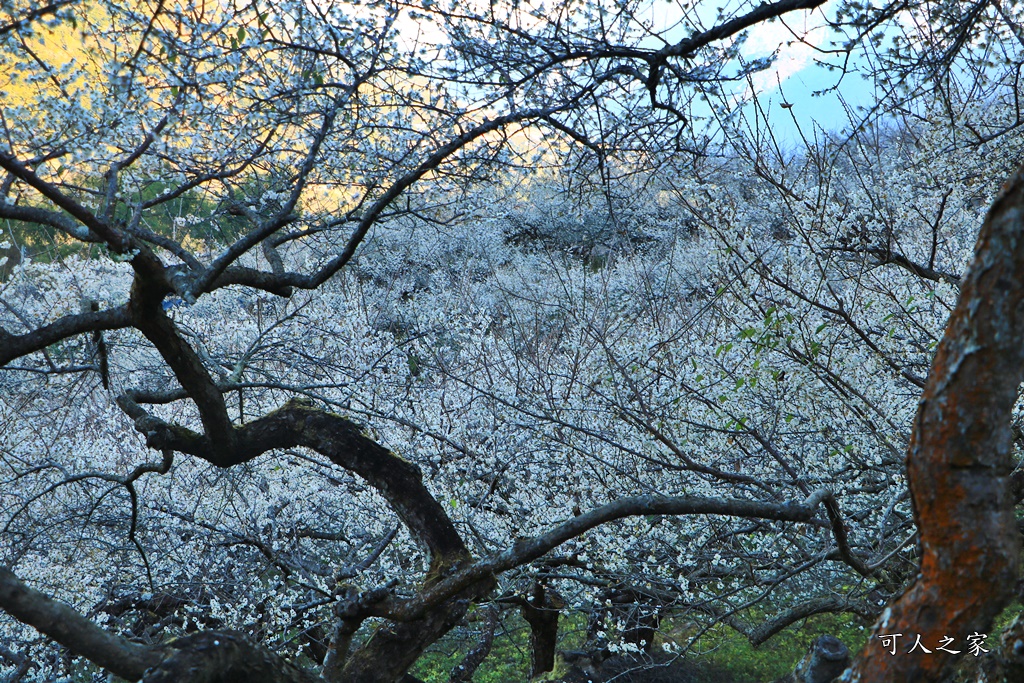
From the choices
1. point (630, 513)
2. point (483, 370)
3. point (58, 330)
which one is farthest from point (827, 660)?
point (58, 330)

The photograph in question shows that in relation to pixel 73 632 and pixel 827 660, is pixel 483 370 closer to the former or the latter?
pixel 827 660

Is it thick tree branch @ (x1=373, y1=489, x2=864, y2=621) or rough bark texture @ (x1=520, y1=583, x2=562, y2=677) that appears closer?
thick tree branch @ (x1=373, y1=489, x2=864, y2=621)

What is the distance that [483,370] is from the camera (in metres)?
8.48

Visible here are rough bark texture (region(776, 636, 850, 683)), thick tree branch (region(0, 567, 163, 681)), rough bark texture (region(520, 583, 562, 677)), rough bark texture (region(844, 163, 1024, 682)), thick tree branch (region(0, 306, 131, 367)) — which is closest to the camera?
rough bark texture (region(844, 163, 1024, 682))

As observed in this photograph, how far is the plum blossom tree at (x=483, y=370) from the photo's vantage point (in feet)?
9.86

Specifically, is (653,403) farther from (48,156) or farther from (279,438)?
(48,156)

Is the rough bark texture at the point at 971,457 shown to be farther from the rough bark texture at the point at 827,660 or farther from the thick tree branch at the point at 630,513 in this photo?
the rough bark texture at the point at 827,660

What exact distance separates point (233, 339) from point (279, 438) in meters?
6.17

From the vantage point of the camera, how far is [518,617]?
464 inches

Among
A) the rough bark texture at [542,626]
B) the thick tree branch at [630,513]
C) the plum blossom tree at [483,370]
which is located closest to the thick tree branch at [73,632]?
the plum blossom tree at [483,370]

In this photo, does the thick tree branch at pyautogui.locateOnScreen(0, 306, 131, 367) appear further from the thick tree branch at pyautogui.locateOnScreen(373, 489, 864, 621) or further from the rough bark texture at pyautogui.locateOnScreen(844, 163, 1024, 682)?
the rough bark texture at pyautogui.locateOnScreen(844, 163, 1024, 682)

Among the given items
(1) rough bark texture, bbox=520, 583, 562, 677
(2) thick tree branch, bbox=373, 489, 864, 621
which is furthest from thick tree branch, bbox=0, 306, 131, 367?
(1) rough bark texture, bbox=520, 583, 562, 677

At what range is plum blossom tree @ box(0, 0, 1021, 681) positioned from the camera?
3006 mm

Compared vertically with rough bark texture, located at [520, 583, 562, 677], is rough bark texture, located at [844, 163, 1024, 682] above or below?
below
